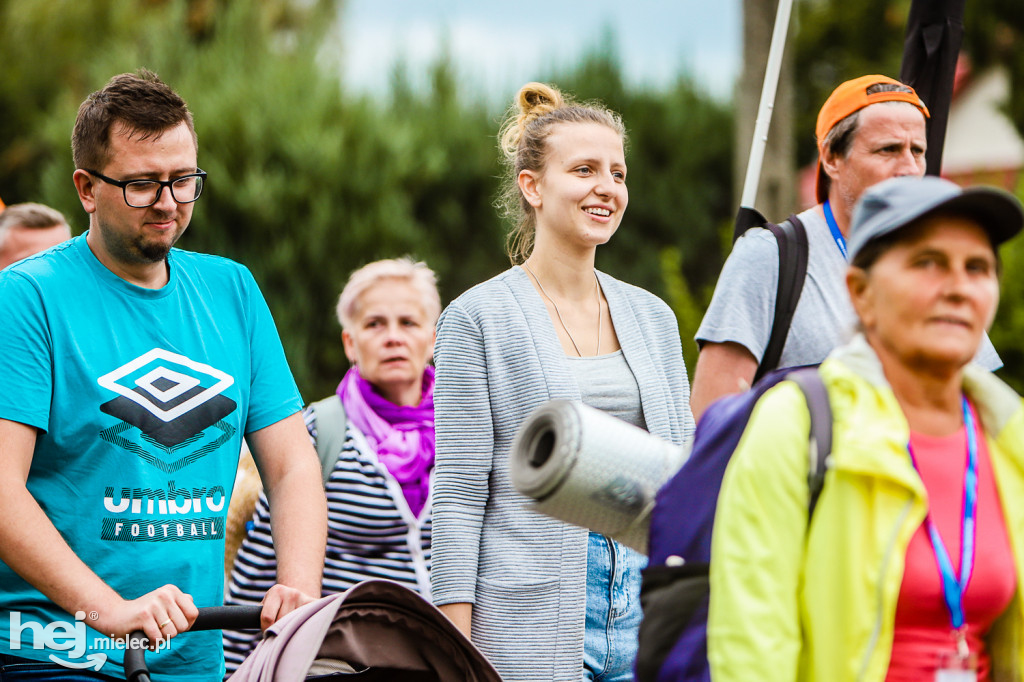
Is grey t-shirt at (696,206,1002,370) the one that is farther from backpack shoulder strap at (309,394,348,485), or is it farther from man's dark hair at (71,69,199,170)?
backpack shoulder strap at (309,394,348,485)

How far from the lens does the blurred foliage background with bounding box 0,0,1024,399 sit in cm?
1169

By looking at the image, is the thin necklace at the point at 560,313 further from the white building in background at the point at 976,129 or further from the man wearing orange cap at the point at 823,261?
the white building in background at the point at 976,129

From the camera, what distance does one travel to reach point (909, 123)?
10.4ft

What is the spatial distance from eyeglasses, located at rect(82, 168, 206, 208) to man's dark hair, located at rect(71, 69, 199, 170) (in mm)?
53

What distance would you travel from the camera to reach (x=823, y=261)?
310 centimetres

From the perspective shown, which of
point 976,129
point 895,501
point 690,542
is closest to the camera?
point 895,501

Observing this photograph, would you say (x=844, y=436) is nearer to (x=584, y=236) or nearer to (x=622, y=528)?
(x=622, y=528)

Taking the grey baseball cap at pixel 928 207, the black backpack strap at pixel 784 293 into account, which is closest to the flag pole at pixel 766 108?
the black backpack strap at pixel 784 293

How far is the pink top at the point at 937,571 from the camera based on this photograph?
184 centimetres

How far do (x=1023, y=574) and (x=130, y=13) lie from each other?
1579 centimetres

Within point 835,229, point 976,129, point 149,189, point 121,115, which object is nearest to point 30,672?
point 149,189

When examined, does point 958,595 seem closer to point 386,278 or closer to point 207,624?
point 207,624

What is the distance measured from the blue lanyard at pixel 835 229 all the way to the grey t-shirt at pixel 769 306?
0.04 meters

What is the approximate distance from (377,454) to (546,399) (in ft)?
4.53
